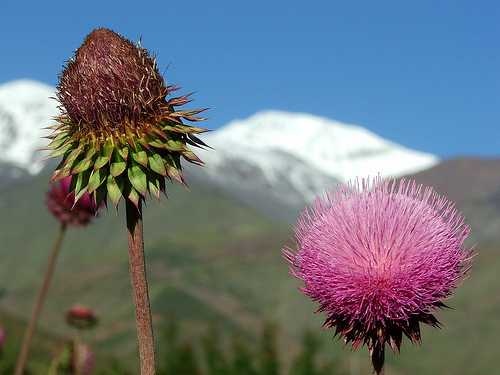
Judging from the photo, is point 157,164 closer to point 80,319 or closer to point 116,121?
point 116,121

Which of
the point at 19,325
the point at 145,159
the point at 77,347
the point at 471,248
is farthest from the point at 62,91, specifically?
the point at 19,325

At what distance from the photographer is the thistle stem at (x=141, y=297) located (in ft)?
18.5

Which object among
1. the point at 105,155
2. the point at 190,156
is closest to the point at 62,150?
the point at 105,155

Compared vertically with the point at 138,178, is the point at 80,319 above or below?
above

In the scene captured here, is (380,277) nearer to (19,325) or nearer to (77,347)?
(77,347)

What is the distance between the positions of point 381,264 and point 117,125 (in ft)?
6.83

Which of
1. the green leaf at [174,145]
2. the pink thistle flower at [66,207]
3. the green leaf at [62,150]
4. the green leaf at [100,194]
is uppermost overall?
the pink thistle flower at [66,207]

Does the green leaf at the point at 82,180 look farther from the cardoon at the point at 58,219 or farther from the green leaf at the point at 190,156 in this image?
the cardoon at the point at 58,219

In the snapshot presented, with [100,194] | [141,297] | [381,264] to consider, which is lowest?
[141,297]

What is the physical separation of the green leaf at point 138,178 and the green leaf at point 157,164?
0.08 m

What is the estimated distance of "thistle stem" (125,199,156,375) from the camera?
222 inches

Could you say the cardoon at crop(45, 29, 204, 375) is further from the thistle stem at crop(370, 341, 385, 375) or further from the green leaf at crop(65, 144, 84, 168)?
the thistle stem at crop(370, 341, 385, 375)

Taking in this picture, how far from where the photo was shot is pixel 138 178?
6477mm

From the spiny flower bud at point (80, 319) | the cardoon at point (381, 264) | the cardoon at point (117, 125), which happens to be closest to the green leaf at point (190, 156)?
the cardoon at point (117, 125)
